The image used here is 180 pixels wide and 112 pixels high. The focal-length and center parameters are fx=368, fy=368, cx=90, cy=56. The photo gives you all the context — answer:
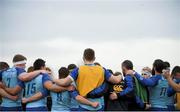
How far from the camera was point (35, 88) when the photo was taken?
493 centimetres

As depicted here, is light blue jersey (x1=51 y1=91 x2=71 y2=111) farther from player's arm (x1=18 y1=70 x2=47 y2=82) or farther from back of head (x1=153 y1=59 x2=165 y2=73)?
back of head (x1=153 y1=59 x2=165 y2=73)

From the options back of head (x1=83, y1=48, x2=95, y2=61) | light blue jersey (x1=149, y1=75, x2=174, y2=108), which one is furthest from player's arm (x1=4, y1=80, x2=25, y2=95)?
light blue jersey (x1=149, y1=75, x2=174, y2=108)

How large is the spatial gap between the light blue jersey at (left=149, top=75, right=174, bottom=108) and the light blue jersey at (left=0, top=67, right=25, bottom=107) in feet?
6.06

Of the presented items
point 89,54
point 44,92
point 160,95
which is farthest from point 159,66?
point 44,92

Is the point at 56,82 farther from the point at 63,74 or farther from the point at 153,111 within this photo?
the point at 153,111

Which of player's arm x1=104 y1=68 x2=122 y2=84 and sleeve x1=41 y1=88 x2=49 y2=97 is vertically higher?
player's arm x1=104 y1=68 x2=122 y2=84

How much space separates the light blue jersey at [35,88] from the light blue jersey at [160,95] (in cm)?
150

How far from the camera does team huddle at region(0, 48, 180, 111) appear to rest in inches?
186

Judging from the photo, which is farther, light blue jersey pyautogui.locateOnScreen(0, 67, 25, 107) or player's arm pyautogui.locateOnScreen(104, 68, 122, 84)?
light blue jersey pyautogui.locateOnScreen(0, 67, 25, 107)

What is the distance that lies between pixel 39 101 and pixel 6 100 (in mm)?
570

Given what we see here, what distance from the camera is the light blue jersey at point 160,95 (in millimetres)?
5133

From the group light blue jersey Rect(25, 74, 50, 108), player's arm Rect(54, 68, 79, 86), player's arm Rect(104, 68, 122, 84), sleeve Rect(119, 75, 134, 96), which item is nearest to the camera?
player's arm Rect(54, 68, 79, 86)

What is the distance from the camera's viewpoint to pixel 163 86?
5.14m

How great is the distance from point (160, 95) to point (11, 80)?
2.09 metres
